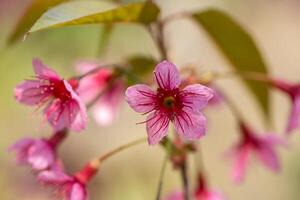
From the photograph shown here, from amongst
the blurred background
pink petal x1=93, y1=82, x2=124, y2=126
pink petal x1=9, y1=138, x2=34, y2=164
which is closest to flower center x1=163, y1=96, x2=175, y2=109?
pink petal x1=9, y1=138, x2=34, y2=164

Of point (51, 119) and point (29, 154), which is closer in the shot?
point (51, 119)

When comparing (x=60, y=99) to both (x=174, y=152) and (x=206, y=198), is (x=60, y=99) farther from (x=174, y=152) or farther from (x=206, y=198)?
(x=206, y=198)

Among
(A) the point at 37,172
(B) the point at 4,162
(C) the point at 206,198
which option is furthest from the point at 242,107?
(A) the point at 37,172

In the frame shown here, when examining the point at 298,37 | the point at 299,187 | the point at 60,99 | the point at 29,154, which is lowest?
the point at 299,187

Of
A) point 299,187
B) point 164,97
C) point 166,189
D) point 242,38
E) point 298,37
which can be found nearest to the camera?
point 164,97

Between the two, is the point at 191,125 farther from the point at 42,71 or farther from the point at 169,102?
the point at 42,71

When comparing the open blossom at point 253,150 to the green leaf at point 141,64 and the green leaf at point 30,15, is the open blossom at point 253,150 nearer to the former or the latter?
the green leaf at point 141,64
